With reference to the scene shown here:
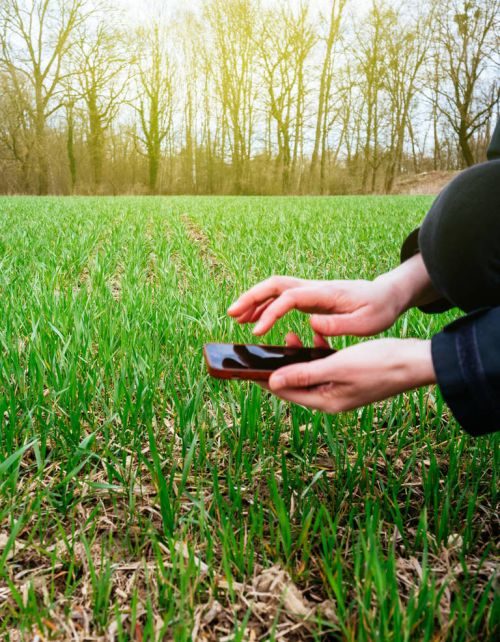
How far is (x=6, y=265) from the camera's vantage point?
3375 mm

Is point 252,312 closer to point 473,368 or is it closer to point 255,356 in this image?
point 255,356

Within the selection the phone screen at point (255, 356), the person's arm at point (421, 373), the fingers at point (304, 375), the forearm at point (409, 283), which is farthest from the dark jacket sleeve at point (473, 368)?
the forearm at point (409, 283)

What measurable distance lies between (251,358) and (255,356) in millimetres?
19

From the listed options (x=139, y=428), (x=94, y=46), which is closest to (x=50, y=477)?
(x=139, y=428)

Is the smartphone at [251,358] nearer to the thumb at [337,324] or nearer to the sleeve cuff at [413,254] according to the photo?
the thumb at [337,324]

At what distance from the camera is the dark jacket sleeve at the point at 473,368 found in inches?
30.0

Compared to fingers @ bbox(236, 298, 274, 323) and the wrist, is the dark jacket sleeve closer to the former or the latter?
the wrist

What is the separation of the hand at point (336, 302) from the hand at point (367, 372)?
22 cm

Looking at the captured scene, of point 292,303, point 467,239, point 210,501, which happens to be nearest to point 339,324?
point 292,303

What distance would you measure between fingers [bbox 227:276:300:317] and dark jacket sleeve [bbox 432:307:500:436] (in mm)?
445

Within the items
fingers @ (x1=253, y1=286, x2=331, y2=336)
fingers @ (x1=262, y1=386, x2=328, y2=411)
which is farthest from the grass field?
fingers @ (x1=253, y1=286, x2=331, y2=336)

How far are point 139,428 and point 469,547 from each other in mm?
817

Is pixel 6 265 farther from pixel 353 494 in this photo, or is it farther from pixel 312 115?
pixel 312 115

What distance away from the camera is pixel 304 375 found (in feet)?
2.80
